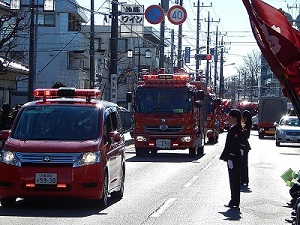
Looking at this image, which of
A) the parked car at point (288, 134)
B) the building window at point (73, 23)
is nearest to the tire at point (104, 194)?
the parked car at point (288, 134)

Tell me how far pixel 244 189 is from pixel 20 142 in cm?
661

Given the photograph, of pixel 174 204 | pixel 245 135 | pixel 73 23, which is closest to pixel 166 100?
pixel 245 135

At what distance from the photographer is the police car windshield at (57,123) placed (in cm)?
1466

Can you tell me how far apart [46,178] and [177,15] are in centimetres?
3193

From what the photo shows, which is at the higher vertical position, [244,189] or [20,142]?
[20,142]

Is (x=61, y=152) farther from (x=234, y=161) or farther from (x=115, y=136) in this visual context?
(x=234, y=161)

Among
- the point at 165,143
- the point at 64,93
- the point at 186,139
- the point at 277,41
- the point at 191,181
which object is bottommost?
the point at 191,181

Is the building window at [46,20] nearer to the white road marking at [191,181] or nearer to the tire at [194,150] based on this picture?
the tire at [194,150]

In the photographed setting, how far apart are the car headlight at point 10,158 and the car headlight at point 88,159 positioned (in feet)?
3.27

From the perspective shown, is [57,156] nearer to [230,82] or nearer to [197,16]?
[197,16]

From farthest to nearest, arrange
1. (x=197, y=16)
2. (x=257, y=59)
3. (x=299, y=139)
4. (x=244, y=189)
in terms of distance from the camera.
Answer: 1. (x=257, y=59)
2. (x=197, y=16)
3. (x=299, y=139)
4. (x=244, y=189)

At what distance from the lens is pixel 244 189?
1900 cm

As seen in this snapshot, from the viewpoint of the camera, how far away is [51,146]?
46.0ft

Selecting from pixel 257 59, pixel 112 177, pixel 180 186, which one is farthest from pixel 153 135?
pixel 257 59
